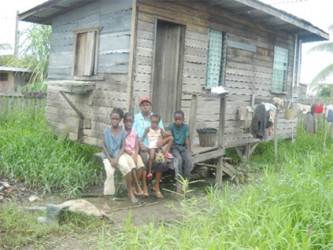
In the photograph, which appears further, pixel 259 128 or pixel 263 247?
pixel 259 128

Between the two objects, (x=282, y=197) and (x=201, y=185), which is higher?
(x=282, y=197)

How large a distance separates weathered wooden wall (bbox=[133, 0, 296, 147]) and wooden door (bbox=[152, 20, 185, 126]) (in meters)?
0.16

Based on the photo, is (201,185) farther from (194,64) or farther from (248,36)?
(248,36)

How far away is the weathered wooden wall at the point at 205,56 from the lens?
24.2 ft

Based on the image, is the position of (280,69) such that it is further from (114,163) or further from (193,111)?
(114,163)

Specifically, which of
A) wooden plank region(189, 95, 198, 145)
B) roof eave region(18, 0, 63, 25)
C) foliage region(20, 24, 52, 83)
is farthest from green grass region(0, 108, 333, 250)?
foliage region(20, 24, 52, 83)

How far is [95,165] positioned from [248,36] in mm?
5167

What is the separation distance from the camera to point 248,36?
392 inches

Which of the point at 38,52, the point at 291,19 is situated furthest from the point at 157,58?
the point at 38,52

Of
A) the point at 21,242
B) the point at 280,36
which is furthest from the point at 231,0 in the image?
the point at 21,242

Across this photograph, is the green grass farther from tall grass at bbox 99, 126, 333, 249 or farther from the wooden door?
the wooden door

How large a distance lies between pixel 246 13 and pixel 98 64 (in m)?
3.90

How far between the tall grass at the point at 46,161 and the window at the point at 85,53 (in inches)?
63.1

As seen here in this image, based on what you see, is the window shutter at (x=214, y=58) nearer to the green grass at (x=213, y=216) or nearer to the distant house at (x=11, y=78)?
the green grass at (x=213, y=216)
